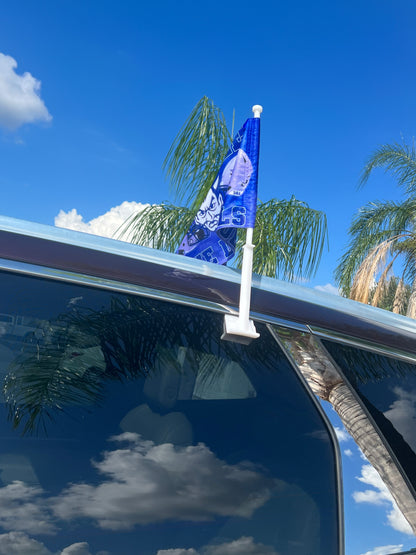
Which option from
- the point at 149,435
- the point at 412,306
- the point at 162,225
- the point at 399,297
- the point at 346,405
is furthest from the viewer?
the point at 399,297

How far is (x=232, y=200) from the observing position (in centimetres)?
165

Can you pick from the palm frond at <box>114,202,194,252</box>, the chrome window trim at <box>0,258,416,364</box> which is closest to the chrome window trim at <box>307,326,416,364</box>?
the chrome window trim at <box>0,258,416,364</box>

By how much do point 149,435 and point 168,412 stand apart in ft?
0.21

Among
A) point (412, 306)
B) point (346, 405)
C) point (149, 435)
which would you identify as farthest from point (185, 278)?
point (412, 306)

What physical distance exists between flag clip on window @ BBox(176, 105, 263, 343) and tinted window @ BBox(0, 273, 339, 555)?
0.23m

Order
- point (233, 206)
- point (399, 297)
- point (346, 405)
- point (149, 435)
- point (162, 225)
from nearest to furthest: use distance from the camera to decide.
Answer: point (149, 435), point (346, 405), point (233, 206), point (162, 225), point (399, 297)

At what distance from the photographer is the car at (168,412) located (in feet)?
3.53

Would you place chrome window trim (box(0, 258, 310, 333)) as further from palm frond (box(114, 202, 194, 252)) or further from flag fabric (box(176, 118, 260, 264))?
palm frond (box(114, 202, 194, 252))

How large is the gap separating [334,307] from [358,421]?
0.32 meters

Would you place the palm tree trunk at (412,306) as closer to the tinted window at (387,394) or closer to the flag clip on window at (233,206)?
the flag clip on window at (233,206)

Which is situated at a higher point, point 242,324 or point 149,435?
point 242,324

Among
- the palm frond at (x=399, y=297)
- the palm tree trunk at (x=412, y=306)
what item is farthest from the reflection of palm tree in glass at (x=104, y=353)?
the palm frond at (x=399, y=297)

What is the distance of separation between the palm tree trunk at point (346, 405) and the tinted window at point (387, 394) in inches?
1.1

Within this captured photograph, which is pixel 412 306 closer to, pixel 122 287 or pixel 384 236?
pixel 384 236
